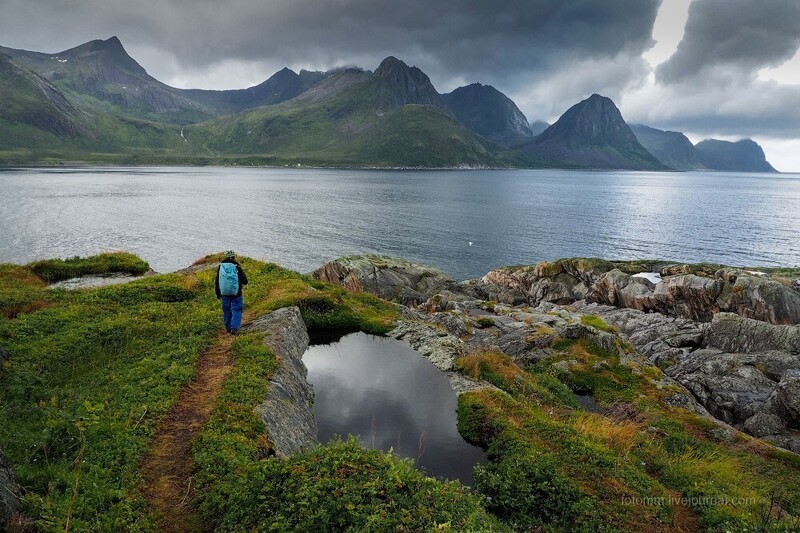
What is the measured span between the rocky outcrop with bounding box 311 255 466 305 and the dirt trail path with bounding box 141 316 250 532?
33.6m

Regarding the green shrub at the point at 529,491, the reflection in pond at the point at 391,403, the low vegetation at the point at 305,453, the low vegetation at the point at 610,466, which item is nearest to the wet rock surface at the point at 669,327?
the reflection in pond at the point at 391,403

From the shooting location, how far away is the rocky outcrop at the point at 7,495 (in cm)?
734

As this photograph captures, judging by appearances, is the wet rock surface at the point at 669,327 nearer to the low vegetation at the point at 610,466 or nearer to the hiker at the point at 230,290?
the low vegetation at the point at 610,466

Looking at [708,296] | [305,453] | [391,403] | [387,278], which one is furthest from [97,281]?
[708,296]

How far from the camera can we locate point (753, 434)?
22578mm

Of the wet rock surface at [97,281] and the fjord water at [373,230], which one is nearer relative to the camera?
the wet rock surface at [97,281]

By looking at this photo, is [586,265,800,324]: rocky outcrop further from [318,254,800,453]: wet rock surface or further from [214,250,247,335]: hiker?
[214,250,247,335]: hiker

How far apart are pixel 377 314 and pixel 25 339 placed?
696 inches

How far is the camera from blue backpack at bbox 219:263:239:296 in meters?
19.1

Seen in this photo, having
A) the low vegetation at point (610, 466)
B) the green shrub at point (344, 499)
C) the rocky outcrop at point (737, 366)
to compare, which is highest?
the green shrub at point (344, 499)

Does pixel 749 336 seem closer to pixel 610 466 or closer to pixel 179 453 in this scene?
pixel 610 466

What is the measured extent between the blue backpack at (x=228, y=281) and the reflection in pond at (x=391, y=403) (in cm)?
514

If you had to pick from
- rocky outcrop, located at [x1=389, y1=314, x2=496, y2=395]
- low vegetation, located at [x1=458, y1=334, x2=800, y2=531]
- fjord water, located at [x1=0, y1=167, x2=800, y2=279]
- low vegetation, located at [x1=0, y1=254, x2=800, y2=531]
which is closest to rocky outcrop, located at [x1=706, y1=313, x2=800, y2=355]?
A: low vegetation, located at [x1=0, y1=254, x2=800, y2=531]

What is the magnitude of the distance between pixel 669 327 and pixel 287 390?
37.0 metres
